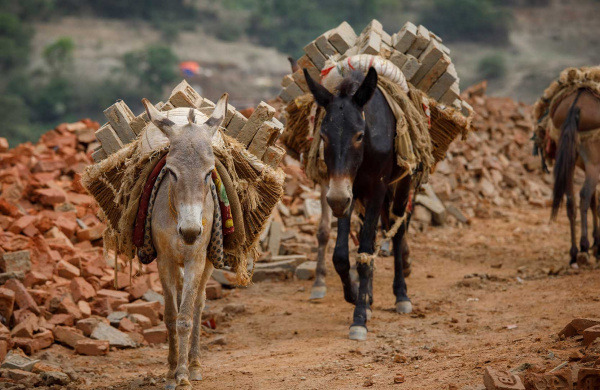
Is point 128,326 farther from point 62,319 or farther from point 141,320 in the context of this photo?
point 62,319

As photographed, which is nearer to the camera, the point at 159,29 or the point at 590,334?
the point at 590,334

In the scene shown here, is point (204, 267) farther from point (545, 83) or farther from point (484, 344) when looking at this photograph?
point (545, 83)

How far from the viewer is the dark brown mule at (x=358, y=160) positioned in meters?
6.41

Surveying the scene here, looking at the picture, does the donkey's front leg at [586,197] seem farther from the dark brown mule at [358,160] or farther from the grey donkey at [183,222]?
the grey donkey at [183,222]

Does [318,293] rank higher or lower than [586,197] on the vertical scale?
lower

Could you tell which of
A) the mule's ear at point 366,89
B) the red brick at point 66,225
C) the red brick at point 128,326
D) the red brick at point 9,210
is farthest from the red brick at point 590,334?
the red brick at point 9,210

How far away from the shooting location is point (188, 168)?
16.3ft

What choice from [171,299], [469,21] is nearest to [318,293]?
[171,299]

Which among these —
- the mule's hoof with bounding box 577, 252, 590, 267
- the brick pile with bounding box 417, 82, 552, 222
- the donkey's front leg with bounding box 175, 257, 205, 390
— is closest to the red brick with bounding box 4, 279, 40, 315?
the donkey's front leg with bounding box 175, 257, 205, 390

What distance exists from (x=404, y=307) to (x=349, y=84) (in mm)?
2570

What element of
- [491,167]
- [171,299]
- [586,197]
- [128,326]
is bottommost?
[128,326]

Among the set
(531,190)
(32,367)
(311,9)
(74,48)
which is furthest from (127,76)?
(32,367)

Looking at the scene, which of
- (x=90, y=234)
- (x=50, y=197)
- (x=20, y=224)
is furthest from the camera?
(x=50, y=197)

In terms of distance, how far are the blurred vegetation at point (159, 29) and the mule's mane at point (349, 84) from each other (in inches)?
1115
